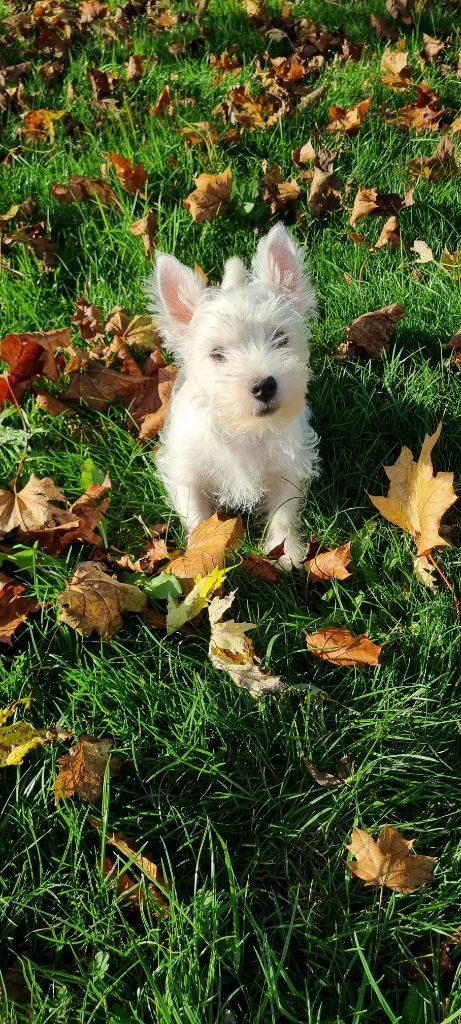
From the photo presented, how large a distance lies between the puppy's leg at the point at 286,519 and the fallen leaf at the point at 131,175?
2.27 meters

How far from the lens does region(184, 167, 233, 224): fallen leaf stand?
13.8 ft

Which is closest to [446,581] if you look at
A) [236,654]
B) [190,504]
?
[236,654]

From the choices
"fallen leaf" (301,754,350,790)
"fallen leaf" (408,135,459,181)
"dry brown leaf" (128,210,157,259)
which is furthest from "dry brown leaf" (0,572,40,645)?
"fallen leaf" (408,135,459,181)

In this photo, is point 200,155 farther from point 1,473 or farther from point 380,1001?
point 380,1001

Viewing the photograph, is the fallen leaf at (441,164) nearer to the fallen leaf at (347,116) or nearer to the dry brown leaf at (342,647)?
the fallen leaf at (347,116)

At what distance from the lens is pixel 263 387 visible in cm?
252

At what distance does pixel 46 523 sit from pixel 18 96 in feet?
12.4

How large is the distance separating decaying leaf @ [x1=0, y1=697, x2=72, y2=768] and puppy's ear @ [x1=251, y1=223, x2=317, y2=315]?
176cm

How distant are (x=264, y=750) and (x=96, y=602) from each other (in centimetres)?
76

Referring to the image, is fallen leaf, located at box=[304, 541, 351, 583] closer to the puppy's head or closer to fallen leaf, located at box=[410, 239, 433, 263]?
the puppy's head

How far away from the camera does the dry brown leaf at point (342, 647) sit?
2.50 meters

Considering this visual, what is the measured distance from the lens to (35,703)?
8.05 ft

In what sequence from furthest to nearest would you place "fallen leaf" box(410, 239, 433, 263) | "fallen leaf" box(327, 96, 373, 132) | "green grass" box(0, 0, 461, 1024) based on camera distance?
"fallen leaf" box(327, 96, 373, 132), "fallen leaf" box(410, 239, 433, 263), "green grass" box(0, 0, 461, 1024)

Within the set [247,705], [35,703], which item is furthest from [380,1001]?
[35,703]
